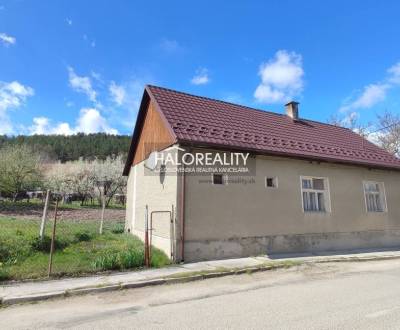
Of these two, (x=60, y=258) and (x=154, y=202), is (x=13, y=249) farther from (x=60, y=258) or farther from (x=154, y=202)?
(x=154, y=202)

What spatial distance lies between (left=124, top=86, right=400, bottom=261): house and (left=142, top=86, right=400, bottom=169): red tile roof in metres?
0.06

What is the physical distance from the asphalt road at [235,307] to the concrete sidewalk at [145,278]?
0.74 ft

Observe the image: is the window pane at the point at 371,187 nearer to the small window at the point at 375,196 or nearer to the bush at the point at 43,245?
the small window at the point at 375,196

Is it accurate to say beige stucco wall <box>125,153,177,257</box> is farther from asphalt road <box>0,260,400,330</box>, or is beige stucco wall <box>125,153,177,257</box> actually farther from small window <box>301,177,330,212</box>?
small window <box>301,177,330,212</box>

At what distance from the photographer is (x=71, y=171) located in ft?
149

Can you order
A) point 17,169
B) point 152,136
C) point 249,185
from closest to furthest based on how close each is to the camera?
point 249,185 → point 152,136 → point 17,169

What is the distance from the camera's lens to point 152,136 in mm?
11688

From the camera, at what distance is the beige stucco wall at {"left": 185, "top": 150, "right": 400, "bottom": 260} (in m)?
8.70

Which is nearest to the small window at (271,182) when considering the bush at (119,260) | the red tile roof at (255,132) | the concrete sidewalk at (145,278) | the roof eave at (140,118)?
the red tile roof at (255,132)

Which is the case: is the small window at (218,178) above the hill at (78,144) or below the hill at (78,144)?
below

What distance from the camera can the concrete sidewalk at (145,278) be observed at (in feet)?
18.3

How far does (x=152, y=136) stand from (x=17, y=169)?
76.5 ft

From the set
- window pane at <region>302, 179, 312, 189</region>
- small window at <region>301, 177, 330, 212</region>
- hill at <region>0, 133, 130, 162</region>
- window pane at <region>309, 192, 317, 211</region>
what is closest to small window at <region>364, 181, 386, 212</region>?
small window at <region>301, 177, 330, 212</region>

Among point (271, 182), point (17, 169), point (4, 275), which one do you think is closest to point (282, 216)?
point (271, 182)
